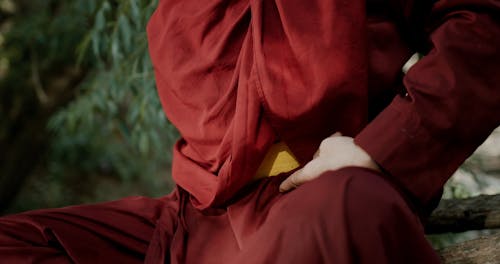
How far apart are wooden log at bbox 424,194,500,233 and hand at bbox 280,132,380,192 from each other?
0.67m

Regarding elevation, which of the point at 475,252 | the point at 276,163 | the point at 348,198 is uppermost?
the point at 348,198

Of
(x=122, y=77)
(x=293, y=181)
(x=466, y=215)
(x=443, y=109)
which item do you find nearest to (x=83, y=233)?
(x=293, y=181)

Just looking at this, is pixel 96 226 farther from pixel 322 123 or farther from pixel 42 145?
pixel 42 145

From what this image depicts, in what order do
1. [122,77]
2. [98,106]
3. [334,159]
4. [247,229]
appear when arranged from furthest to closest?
[98,106] → [122,77] → [247,229] → [334,159]

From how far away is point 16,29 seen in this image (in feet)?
12.6

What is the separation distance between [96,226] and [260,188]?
40cm

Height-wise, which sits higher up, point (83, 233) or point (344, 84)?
point (344, 84)

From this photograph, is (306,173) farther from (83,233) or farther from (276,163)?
(83,233)

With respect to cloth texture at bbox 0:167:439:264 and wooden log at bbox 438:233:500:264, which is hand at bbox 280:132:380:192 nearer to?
cloth texture at bbox 0:167:439:264

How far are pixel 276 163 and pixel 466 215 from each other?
72 centimetres

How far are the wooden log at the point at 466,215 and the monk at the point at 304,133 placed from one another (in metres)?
0.55

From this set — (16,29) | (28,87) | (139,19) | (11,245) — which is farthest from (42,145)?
(11,245)

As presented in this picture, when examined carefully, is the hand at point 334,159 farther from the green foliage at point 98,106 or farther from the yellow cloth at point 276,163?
the green foliage at point 98,106

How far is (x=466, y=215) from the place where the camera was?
1848 millimetres
